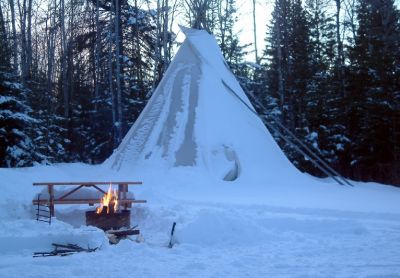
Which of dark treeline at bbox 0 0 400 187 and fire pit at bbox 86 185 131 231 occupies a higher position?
dark treeline at bbox 0 0 400 187

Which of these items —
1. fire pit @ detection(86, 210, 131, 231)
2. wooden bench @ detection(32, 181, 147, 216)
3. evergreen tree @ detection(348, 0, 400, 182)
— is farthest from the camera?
evergreen tree @ detection(348, 0, 400, 182)

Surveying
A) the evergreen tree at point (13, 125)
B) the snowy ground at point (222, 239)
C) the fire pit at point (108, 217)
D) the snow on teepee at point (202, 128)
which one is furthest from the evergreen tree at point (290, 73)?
the fire pit at point (108, 217)

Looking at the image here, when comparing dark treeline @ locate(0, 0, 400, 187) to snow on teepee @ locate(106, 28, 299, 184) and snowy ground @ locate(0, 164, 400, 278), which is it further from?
snowy ground @ locate(0, 164, 400, 278)

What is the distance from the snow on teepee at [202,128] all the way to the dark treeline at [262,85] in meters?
1.63

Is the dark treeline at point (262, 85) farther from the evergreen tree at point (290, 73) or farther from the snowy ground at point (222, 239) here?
the snowy ground at point (222, 239)

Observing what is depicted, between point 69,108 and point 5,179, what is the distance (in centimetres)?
1810

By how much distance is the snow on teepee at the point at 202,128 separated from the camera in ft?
43.1

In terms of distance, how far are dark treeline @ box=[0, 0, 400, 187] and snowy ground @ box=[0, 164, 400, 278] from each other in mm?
7185

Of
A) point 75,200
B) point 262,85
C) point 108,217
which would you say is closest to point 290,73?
point 262,85

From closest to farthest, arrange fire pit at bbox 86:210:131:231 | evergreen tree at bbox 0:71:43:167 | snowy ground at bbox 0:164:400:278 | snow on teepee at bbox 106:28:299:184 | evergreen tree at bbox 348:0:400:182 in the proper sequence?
snowy ground at bbox 0:164:400:278, fire pit at bbox 86:210:131:231, snow on teepee at bbox 106:28:299:184, evergreen tree at bbox 0:71:43:167, evergreen tree at bbox 348:0:400:182

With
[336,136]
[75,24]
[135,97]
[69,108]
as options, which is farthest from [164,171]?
[75,24]

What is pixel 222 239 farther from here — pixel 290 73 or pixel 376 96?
pixel 290 73

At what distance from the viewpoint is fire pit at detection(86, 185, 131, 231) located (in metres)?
7.43

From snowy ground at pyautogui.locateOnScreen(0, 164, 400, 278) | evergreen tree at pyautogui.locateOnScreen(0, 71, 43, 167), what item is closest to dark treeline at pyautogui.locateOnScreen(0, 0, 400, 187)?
evergreen tree at pyautogui.locateOnScreen(0, 71, 43, 167)
